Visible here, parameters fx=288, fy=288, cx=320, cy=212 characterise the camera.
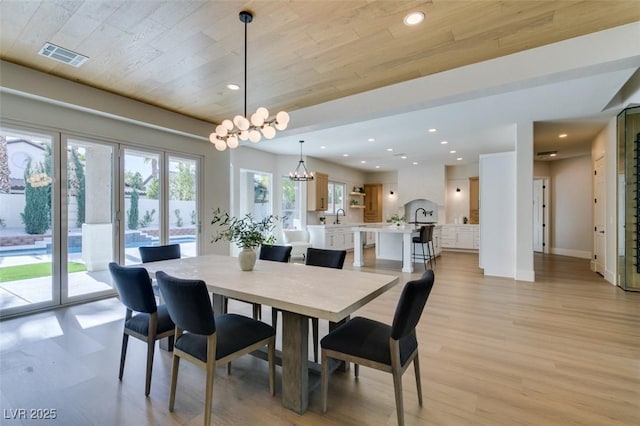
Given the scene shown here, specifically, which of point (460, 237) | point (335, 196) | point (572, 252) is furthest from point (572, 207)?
point (335, 196)

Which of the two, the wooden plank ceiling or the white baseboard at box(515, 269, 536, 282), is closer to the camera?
the wooden plank ceiling

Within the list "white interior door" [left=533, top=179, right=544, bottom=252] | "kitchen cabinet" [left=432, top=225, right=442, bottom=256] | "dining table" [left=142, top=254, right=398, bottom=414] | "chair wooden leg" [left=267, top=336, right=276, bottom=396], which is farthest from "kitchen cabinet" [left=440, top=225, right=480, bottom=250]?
"chair wooden leg" [left=267, top=336, right=276, bottom=396]

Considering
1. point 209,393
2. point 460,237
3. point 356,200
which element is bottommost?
point 209,393

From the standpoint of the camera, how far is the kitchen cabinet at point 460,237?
29.7 feet

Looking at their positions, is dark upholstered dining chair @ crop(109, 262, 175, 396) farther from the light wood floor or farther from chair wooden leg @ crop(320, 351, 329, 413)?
chair wooden leg @ crop(320, 351, 329, 413)

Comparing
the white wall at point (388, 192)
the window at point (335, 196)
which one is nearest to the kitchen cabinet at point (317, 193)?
the window at point (335, 196)

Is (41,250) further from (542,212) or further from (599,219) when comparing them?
(542,212)

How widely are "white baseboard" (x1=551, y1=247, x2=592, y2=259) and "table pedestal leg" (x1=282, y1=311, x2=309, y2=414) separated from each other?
9.04m

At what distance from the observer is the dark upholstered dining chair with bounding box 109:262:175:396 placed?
6.58 ft

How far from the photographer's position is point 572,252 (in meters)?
7.95

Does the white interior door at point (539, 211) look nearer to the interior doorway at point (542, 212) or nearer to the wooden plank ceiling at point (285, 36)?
the interior doorway at point (542, 212)

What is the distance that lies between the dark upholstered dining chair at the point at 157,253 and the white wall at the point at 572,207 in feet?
31.6

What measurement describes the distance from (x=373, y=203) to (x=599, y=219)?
273 inches

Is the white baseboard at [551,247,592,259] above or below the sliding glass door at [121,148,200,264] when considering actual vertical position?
below
